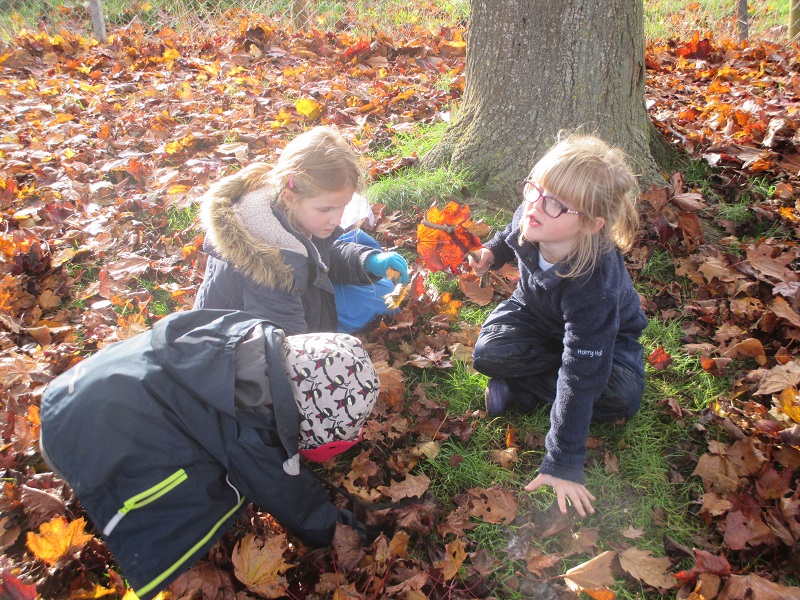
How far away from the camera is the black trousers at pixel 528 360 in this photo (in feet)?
7.32

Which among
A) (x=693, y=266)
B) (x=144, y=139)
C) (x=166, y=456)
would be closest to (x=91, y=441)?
(x=166, y=456)

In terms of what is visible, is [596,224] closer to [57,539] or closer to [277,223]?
[277,223]

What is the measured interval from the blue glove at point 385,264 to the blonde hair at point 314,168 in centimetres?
46

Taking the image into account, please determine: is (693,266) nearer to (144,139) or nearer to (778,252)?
(778,252)

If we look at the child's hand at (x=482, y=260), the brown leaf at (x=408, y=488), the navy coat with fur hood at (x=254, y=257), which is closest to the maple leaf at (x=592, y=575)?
the brown leaf at (x=408, y=488)

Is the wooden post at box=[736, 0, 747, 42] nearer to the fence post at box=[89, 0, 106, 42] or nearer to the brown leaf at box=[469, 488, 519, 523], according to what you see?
the brown leaf at box=[469, 488, 519, 523]

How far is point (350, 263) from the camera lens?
8.86ft

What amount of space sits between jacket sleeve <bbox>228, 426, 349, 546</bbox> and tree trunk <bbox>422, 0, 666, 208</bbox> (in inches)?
85.2

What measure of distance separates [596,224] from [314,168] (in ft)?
3.55

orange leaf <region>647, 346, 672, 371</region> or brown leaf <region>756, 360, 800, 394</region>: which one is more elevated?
brown leaf <region>756, 360, 800, 394</region>

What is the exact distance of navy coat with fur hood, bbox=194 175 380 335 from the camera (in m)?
2.11

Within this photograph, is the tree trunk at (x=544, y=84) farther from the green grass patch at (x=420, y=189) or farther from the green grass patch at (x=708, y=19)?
the green grass patch at (x=708, y=19)

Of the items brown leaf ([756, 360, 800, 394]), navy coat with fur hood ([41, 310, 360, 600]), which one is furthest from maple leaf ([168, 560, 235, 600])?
brown leaf ([756, 360, 800, 394])

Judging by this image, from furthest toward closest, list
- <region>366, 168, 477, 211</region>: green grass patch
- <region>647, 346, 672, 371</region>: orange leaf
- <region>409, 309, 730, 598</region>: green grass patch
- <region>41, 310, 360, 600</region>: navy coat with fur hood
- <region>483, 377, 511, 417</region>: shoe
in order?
<region>366, 168, 477, 211</region>: green grass patch < <region>647, 346, 672, 371</region>: orange leaf < <region>483, 377, 511, 417</region>: shoe < <region>409, 309, 730, 598</region>: green grass patch < <region>41, 310, 360, 600</region>: navy coat with fur hood
